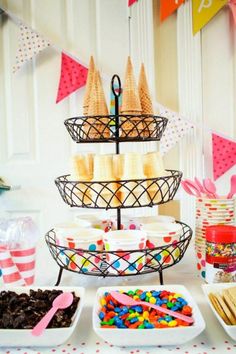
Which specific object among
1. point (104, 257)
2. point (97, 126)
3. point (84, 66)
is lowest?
point (104, 257)

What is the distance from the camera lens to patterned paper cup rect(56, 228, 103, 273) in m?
0.85

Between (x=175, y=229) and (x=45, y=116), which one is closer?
(x=175, y=229)

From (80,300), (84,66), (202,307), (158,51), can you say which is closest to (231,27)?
(158,51)

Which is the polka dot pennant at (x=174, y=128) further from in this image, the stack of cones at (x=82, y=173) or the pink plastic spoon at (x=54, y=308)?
the pink plastic spoon at (x=54, y=308)

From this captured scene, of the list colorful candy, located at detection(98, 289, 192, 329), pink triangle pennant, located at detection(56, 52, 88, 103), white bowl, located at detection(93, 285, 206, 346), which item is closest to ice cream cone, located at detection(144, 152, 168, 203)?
colorful candy, located at detection(98, 289, 192, 329)

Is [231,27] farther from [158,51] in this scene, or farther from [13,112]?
[13,112]

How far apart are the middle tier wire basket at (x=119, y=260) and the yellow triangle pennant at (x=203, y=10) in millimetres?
965

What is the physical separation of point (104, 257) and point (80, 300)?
0.14 meters

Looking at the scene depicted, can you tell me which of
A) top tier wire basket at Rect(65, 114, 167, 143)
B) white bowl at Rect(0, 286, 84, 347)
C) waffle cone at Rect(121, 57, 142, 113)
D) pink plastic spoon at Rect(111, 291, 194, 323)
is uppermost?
waffle cone at Rect(121, 57, 142, 113)

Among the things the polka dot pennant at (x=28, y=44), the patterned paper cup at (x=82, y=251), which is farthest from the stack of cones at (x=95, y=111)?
the polka dot pennant at (x=28, y=44)

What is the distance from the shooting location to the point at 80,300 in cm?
76

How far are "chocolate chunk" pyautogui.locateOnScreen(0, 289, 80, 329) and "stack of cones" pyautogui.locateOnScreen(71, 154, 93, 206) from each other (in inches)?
9.3

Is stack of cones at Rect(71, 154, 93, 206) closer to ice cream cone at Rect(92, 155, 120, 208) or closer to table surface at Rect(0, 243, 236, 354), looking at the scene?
ice cream cone at Rect(92, 155, 120, 208)

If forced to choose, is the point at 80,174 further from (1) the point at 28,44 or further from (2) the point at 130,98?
(1) the point at 28,44
